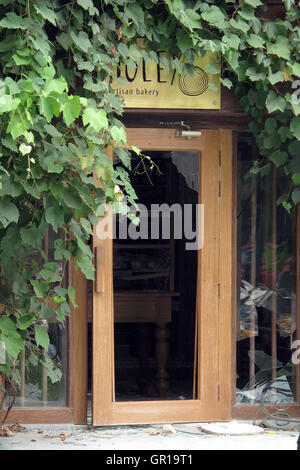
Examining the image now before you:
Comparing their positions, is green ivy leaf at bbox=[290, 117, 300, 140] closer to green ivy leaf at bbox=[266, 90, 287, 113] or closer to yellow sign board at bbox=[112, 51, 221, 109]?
green ivy leaf at bbox=[266, 90, 287, 113]

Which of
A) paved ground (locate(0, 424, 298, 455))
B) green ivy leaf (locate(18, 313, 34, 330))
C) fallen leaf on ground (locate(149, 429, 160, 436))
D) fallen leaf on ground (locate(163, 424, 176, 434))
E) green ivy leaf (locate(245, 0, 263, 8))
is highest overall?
green ivy leaf (locate(245, 0, 263, 8))

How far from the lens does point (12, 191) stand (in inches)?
192

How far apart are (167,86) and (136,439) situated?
7.58ft

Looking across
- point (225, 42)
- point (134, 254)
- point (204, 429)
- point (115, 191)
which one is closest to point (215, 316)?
point (204, 429)

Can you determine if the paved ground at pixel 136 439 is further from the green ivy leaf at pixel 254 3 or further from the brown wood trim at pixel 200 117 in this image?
the green ivy leaf at pixel 254 3

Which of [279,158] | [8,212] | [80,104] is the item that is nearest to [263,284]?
[279,158]

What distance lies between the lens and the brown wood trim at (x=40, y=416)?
19.7 ft

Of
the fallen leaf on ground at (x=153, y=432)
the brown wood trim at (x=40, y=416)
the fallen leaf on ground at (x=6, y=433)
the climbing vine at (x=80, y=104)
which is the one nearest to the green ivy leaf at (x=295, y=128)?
the climbing vine at (x=80, y=104)

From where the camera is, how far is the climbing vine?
16.0 ft

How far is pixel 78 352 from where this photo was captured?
6.07 metres

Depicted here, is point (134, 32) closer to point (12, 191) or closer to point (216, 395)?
point (12, 191)

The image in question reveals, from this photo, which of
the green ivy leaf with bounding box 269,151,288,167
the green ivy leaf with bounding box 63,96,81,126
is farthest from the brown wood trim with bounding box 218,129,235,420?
the green ivy leaf with bounding box 63,96,81,126

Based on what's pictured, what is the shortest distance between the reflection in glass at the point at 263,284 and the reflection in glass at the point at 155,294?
1039 mm

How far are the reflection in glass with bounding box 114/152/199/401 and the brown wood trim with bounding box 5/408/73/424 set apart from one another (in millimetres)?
1274
